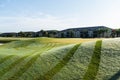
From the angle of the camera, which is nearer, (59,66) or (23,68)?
(59,66)

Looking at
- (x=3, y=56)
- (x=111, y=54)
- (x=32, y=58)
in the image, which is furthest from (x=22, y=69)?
(x=111, y=54)

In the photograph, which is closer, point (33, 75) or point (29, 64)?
point (33, 75)

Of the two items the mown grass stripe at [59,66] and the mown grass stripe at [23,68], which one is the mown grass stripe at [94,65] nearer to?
the mown grass stripe at [59,66]

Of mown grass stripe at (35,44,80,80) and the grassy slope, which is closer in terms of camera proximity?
the grassy slope

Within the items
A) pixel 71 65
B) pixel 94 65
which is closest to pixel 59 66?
pixel 71 65

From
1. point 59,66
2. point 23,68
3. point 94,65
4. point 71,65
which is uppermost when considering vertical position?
point 94,65

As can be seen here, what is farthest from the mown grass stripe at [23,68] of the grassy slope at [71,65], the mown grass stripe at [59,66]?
the mown grass stripe at [59,66]

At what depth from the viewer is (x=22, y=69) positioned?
28.7m

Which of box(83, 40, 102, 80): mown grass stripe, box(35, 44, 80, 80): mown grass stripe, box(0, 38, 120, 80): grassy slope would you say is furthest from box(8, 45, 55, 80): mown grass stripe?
box(83, 40, 102, 80): mown grass stripe

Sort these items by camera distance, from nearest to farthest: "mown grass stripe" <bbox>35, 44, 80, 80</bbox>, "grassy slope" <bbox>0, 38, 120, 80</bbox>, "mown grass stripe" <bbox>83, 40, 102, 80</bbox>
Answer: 1. "mown grass stripe" <bbox>83, 40, 102, 80</bbox>
2. "grassy slope" <bbox>0, 38, 120, 80</bbox>
3. "mown grass stripe" <bbox>35, 44, 80, 80</bbox>

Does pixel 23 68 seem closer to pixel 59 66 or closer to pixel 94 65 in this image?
pixel 59 66

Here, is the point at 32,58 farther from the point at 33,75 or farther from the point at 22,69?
the point at 33,75

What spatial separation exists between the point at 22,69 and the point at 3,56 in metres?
8.77

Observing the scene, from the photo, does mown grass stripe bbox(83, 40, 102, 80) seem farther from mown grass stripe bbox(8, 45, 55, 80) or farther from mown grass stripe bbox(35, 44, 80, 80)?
mown grass stripe bbox(8, 45, 55, 80)
